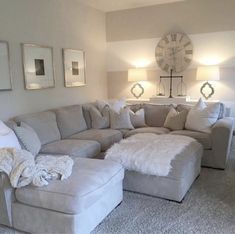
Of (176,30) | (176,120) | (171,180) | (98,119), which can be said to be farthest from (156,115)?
(171,180)

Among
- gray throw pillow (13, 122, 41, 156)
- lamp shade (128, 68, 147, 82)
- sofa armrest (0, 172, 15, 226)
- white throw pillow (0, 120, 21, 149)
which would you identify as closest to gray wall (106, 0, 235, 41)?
lamp shade (128, 68, 147, 82)

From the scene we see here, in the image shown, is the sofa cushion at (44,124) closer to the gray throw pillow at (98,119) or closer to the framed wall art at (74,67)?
the gray throw pillow at (98,119)

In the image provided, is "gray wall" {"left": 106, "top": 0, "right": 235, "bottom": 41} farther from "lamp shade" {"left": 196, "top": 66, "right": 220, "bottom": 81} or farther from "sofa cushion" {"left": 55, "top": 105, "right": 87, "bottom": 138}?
"sofa cushion" {"left": 55, "top": 105, "right": 87, "bottom": 138}

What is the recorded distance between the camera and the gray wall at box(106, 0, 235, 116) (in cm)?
498

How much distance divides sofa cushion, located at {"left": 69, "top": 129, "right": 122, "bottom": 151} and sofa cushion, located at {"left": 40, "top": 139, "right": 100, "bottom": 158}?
0.16 meters

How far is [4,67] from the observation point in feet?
11.8

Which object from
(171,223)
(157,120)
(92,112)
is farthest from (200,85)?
(171,223)

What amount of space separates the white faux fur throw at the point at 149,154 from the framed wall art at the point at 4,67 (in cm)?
167

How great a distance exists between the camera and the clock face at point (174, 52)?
527 cm

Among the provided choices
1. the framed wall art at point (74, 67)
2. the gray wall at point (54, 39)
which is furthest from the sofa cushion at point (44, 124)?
the framed wall art at point (74, 67)

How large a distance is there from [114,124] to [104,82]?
1848 millimetres

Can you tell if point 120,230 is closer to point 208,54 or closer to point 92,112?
point 92,112

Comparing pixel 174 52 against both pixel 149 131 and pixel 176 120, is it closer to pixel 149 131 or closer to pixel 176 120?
pixel 176 120

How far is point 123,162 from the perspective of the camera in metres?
2.92
